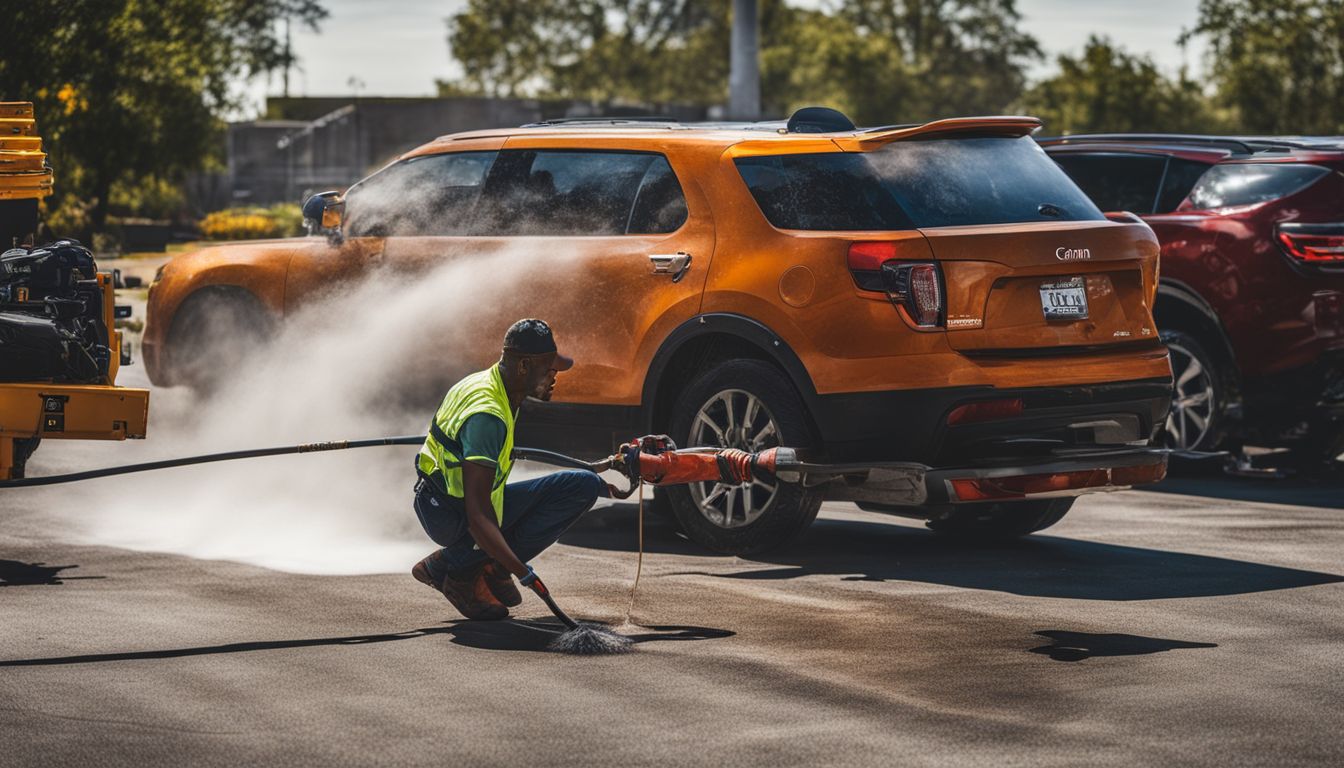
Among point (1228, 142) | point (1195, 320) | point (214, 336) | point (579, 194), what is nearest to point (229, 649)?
point (579, 194)

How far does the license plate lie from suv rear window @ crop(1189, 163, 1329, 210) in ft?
11.7

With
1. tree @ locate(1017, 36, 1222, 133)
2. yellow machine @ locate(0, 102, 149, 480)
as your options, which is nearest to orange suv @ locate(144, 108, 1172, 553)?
yellow machine @ locate(0, 102, 149, 480)

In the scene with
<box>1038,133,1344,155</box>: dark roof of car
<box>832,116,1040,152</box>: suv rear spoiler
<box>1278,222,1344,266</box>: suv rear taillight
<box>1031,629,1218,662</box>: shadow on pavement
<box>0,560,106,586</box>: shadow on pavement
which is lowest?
<box>0,560,106,586</box>: shadow on pavement

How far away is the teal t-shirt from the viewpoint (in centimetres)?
732

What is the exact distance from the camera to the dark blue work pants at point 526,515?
303 inches

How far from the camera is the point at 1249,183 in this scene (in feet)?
39.8

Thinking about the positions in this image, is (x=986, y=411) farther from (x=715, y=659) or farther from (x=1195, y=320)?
(x=1195, y=320)

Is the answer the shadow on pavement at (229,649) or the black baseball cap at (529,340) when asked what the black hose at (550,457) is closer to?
the black baseball cap at (529,340)

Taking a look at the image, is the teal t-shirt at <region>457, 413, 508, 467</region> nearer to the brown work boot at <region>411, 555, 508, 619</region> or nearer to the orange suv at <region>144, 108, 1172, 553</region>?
the brown work boot at <region>411, 555, 508, 619</region>

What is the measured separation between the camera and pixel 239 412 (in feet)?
39.0

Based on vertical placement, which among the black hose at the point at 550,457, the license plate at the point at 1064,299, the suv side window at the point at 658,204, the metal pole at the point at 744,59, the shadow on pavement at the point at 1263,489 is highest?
the metal pole at the point at 744,59

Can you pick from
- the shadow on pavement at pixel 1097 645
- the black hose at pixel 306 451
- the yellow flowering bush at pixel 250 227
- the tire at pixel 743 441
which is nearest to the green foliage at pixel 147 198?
the yellow flowering bush at pixel 250 227

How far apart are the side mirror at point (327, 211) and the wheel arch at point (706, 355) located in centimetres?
239

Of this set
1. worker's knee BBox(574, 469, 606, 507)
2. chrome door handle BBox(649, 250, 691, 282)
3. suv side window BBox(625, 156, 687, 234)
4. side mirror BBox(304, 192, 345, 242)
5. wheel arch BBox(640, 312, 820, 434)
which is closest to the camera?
worker's knee BBox(574, 469, 606, 507)
